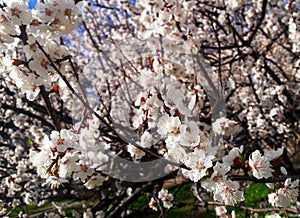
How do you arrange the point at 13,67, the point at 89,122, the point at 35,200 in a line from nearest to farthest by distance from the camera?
the point at 13,67, the point at 89,122, the point at 35,200

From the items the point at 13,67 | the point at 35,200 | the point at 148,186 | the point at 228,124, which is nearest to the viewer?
the point at 13,67

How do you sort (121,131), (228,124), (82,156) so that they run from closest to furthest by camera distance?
(82,156) < (228,124) < (121,131)

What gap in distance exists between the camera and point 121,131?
3795 millimetres

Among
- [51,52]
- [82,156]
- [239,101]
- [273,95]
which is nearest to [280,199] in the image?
[82,156]

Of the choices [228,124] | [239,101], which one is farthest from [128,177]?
[239,101]

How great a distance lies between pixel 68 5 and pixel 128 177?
2.19 m

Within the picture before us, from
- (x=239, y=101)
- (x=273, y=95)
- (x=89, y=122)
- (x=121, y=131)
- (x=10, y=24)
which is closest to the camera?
(x=10, y=24)

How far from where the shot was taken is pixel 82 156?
2029mm

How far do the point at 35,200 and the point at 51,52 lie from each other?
295cm

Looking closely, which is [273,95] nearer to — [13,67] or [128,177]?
[128,177]

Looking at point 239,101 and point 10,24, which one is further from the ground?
point 239,101

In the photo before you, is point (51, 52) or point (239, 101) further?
point (239, 101)

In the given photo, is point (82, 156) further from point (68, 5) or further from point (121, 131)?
point (121, 131)

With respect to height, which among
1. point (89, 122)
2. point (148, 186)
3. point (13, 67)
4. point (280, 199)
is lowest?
point (280, 199)
